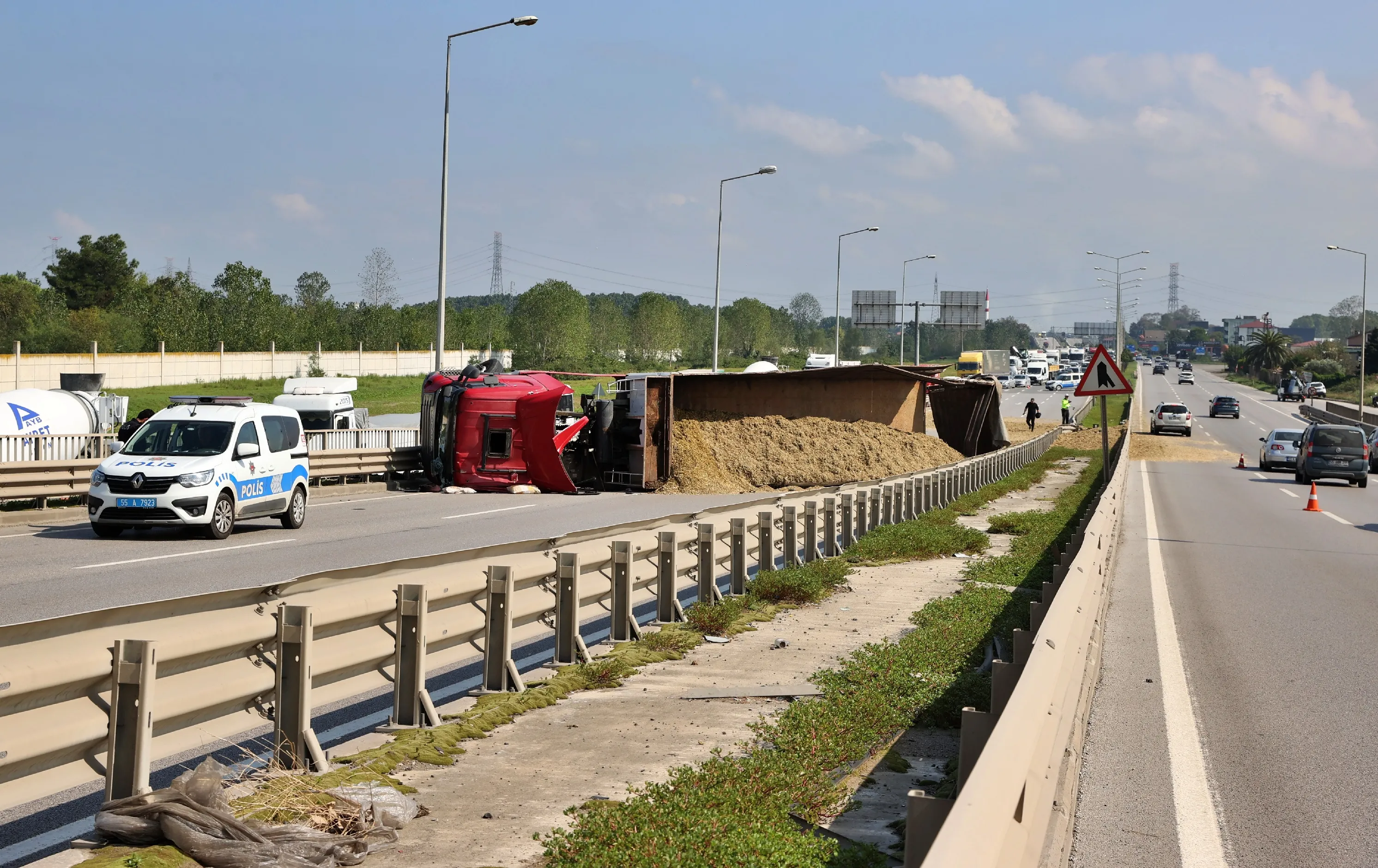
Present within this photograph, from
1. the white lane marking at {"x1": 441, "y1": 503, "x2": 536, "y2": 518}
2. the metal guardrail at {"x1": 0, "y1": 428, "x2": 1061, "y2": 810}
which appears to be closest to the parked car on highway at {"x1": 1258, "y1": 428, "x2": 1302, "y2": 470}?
the white lane marking at {"x1": 441, "y1": 503, "x2": 536, "y2": 518}

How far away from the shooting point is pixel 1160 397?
370ft

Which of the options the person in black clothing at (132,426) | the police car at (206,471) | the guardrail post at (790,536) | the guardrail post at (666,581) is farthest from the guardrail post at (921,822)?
the person in black clothing at (132,426)

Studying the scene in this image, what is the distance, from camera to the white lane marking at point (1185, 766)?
5852 millimetres

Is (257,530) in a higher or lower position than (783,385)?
lower

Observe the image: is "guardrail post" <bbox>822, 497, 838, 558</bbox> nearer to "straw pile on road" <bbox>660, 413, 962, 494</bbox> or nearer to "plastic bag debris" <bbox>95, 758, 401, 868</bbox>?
"plastic bag debris" <bbox>95, 758, 401, 868</bbox>

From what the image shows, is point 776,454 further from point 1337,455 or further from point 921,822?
point 921,822

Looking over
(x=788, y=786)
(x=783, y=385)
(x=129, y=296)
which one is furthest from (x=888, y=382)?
(x=129, y=296)

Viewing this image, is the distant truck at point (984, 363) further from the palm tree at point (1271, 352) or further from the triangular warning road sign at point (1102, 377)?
the triangular warning road sign at point (1102, 377)

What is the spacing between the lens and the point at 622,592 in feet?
33.0

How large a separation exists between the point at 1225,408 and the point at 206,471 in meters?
80.3

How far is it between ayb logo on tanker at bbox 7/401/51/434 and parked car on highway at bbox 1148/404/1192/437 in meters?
51.6

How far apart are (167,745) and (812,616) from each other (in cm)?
765

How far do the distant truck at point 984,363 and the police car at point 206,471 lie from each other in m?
71.6

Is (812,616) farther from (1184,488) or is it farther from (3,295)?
(3,295)
